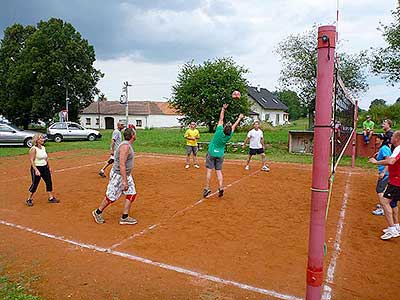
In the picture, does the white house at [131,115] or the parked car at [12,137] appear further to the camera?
the white house at [131,115]

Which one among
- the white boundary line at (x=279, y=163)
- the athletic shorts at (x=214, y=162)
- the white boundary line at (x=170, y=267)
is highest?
the athletic shorts at (x=214, y=162)

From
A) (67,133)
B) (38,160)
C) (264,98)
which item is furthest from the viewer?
(264,98)

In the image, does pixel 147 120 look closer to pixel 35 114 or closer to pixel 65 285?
pixel 35 114

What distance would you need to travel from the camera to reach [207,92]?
3319 cm

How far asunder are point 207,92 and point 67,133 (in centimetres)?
1327

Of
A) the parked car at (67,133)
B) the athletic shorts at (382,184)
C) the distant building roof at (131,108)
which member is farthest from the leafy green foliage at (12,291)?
the distant building roof at (131,108)

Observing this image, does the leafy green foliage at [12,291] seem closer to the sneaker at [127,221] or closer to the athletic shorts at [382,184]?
the sneaker at [127,221]

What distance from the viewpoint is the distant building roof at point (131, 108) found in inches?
2581

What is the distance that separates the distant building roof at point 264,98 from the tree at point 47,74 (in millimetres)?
30381

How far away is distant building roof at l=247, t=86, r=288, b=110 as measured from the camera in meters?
60.4

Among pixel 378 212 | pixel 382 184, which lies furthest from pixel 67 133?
pixel 382 184

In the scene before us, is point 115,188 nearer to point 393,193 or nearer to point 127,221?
point 127,221

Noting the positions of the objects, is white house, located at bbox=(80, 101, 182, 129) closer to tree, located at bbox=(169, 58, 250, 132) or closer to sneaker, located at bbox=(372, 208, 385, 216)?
tree, located at bbox=(169, 58, 250, 132)

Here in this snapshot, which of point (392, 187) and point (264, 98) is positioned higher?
point (264, 98)
